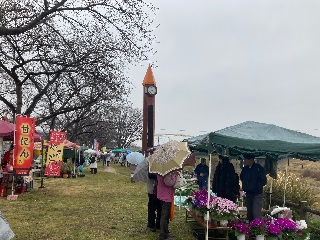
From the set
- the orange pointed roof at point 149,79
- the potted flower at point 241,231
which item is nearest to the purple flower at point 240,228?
the potted flower at point 241,231

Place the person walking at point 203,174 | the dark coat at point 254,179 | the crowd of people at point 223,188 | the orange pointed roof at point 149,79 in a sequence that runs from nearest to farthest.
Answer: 1. the crowd of people at point 223,188
2. the dark coat at point 254,179
3. the person walking at point 203,174
4. the orange pointed roof at point 149,79

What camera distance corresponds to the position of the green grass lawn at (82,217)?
823 centimetres

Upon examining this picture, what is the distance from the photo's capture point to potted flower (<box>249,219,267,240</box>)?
673 centimetres

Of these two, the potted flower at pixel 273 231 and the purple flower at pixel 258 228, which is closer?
the potted flower at pixel 273 231

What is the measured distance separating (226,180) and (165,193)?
2293 millimetres

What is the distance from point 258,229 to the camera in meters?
6.79

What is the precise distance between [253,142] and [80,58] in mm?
6666

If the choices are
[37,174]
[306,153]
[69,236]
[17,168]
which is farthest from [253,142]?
[37,174]

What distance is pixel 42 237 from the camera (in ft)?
25.6

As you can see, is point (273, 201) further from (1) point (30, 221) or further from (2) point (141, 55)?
(1) point (30, 221)

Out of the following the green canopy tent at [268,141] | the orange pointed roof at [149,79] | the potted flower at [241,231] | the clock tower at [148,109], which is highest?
the orange pointed roof at [149,79]

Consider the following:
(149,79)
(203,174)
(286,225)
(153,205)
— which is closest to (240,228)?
(286,225)

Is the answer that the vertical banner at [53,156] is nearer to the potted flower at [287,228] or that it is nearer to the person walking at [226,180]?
the person walking at [226,180]

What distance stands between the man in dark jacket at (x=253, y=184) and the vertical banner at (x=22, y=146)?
7.89 m
